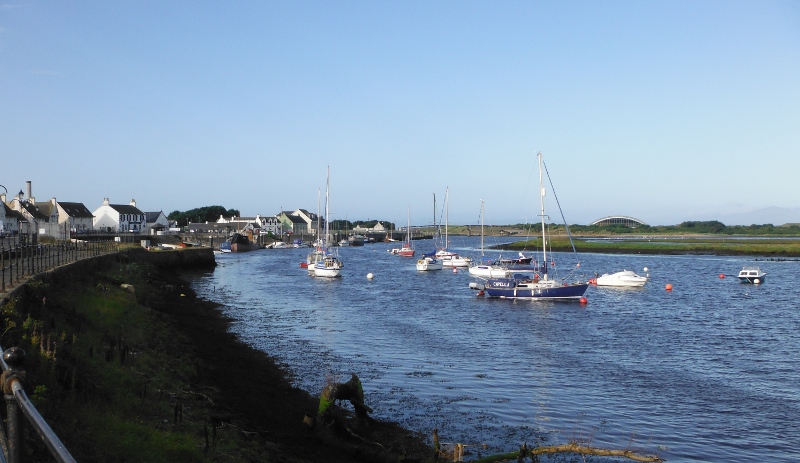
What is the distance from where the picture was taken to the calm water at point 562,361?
18.3 m

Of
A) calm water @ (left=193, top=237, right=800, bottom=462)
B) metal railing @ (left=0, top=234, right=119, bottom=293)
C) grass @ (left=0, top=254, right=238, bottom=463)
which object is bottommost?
calm water @ (left=193, top=237, right=800, bottom=462)

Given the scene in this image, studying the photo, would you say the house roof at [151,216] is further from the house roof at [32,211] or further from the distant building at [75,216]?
the house roof at [32,211]

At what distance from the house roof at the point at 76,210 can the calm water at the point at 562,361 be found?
69.2 m

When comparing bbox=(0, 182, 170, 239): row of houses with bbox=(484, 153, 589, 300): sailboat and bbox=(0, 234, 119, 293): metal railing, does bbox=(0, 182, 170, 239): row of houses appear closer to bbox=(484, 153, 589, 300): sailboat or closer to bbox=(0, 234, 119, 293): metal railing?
bbox=(0, 234, 119, 293): metal railing

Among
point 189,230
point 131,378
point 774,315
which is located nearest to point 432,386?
point 131,378

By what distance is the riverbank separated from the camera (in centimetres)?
1079

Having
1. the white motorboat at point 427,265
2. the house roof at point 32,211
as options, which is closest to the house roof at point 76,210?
the house roof at point 32,211

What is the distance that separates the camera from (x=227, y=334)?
32344 mm

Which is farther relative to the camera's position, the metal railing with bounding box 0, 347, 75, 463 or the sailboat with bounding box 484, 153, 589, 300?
the sailboat with bounding box 484, 153, 589, 300

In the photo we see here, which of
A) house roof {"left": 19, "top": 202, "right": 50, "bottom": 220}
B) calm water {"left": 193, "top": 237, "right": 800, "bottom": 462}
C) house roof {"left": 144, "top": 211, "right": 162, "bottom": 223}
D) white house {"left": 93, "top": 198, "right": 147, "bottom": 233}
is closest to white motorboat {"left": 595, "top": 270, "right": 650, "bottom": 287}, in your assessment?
calm water {"left": 193, "top": 237, "right": 800, "bottom": 462}

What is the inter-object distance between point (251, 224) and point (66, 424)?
17984 cm

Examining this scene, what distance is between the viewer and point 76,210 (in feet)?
385

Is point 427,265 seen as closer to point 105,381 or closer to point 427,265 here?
point 427,265

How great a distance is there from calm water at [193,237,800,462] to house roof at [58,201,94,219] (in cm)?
6924
